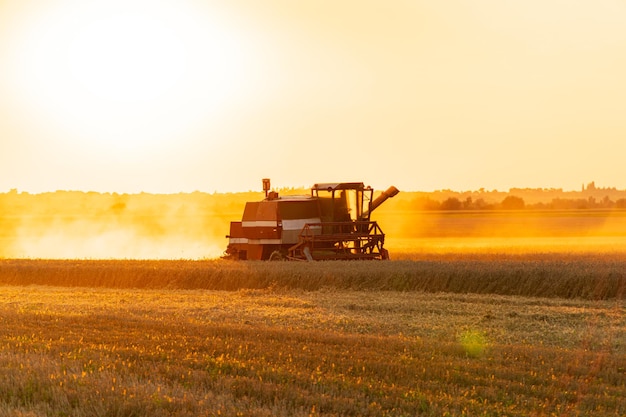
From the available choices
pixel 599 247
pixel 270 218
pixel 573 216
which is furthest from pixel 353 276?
pixel 573 216

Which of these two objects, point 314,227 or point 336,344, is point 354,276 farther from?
point 336,344

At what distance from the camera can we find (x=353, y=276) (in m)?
23.8

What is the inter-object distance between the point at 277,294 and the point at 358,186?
326 inches

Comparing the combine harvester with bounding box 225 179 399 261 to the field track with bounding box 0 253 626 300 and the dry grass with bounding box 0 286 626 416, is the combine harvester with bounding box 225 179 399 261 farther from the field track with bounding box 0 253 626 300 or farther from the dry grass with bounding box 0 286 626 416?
the dry grass with bounding box 0 286 626 416

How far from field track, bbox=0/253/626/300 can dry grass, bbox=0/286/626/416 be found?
10.7 ft

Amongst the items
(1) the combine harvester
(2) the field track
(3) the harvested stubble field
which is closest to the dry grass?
(3) the harvested stubble field

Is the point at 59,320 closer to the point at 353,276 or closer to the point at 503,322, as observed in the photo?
the point at 503,322

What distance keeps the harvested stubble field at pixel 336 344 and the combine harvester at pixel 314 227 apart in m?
3.35

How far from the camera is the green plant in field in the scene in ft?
39.7

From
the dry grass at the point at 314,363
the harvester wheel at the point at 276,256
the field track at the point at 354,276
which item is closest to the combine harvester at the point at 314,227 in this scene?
the harvester wheel at the point at 276,256

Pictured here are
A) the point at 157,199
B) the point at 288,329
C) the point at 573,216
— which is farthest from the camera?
the point at 157,199

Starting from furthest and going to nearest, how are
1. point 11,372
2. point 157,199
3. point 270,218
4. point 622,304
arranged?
1. point 157,199
2. point 270,218
3. point 622,304
4. point 11,372

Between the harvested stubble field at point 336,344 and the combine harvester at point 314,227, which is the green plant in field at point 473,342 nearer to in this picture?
the harvested stubble field at point 336,344

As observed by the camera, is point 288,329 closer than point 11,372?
No
